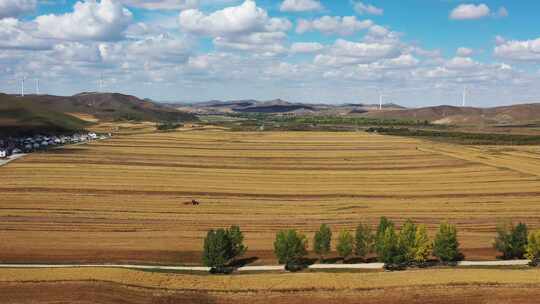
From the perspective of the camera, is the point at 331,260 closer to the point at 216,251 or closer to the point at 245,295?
the point at 216,251

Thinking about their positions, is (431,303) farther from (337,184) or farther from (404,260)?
(337,184)

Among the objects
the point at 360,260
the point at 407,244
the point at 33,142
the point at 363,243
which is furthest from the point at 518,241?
the point at 33,142

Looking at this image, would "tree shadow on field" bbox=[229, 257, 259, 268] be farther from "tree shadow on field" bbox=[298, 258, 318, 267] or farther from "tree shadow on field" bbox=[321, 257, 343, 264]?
"tree shadow on field" bbox=[321, 257, 343, 264]

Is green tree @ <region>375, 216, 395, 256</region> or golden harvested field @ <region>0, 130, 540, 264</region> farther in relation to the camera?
golden harvested field @ <region>0, 130, 540, 264</region>

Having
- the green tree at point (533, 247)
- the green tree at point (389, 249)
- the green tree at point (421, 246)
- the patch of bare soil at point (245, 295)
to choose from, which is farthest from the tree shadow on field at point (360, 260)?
the green tree at point (533, 247)

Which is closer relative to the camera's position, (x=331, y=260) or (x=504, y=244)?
(x=331, y=260)

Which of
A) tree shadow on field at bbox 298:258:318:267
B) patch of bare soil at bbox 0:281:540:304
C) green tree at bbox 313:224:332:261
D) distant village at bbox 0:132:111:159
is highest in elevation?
distant village at bbox 0:132:111:159

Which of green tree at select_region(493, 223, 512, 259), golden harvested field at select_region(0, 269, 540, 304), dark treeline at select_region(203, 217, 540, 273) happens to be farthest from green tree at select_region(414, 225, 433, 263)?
green tree at select_region(493, 223, 512, 259)

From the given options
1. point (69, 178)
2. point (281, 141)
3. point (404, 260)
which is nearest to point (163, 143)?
point (281, 141)
